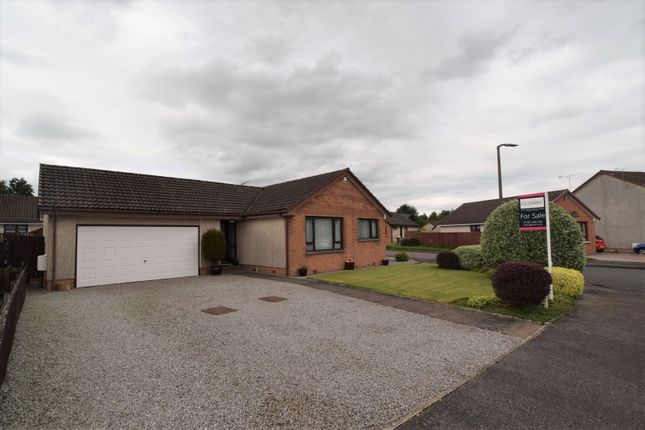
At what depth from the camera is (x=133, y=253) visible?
14781mm

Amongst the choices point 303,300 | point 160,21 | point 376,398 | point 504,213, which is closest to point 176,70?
Result: point 160,21

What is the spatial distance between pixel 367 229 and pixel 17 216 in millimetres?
39028

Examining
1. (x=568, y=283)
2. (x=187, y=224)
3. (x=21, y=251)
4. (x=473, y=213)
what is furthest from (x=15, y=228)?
(x=473, y=213)

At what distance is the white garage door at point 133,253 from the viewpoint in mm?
13609

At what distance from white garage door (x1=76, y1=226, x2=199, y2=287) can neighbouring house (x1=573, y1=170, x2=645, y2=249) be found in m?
39.3

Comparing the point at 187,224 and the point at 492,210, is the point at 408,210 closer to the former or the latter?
the point at 492,210

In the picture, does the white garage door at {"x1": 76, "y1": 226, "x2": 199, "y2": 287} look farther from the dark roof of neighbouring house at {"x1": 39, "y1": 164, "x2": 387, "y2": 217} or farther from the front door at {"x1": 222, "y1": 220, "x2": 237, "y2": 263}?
the front door at {"x1": 222, "y1": 220, "x2": 237, "y2": 263}

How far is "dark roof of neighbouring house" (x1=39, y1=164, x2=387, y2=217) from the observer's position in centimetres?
1404

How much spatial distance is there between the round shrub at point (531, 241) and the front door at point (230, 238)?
14.1 meters

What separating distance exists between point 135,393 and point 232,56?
36.3 feet

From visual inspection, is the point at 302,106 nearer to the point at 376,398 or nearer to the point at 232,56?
the point at 232,56

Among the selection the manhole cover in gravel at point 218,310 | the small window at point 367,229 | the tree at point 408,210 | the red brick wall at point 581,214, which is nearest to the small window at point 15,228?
the small window at point 367,229

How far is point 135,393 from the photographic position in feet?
14.8

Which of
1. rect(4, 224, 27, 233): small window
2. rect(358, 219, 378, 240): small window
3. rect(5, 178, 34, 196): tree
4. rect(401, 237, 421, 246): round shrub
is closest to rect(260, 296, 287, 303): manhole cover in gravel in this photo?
rect(358, 219, 378, 240): small window
